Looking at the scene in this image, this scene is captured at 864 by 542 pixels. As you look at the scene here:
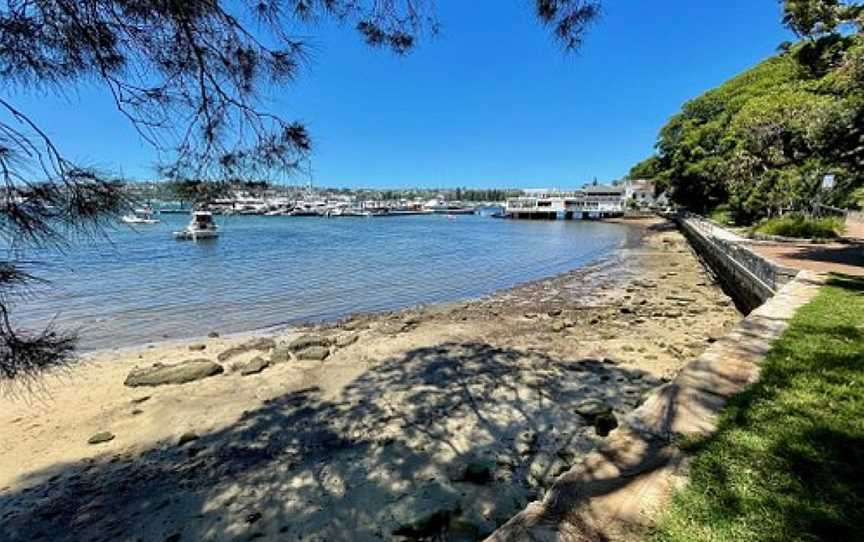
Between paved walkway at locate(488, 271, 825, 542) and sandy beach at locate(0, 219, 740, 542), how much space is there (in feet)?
4.60

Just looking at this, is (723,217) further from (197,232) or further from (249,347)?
(197,232)

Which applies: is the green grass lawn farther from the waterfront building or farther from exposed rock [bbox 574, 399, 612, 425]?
the waterfront building

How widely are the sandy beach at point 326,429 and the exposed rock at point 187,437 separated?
0.08ft

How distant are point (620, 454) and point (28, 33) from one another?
13.3 feet

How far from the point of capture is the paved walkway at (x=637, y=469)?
2288 mm

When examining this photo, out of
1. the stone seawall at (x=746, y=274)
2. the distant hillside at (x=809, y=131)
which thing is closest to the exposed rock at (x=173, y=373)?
the stone seawall at (x=746, y=274)

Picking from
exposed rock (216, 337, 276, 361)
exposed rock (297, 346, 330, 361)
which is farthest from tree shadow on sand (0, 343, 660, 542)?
exposed rock (216, 337, 276, 361)

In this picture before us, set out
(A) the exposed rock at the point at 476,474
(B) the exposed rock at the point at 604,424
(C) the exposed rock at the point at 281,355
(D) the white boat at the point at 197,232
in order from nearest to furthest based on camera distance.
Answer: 1. (A) the exposed rock at the point at 476,474
2. (B) the exposed rock at the point at 604,424
3. (C) the exposed rock at the point at 281,355
4. (D) the white boat at the point at 197,232

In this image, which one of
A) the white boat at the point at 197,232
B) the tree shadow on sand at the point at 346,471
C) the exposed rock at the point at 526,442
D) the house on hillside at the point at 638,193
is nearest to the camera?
the tree shadow on sand at the point at 346,471

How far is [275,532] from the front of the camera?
395 cm

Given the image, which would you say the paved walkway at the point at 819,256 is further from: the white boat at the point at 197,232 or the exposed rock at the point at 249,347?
the white boat at the point at 197,232

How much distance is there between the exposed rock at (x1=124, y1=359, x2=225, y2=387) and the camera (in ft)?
25.4

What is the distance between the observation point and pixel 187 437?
579cm

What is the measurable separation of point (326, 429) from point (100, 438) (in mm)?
2927
